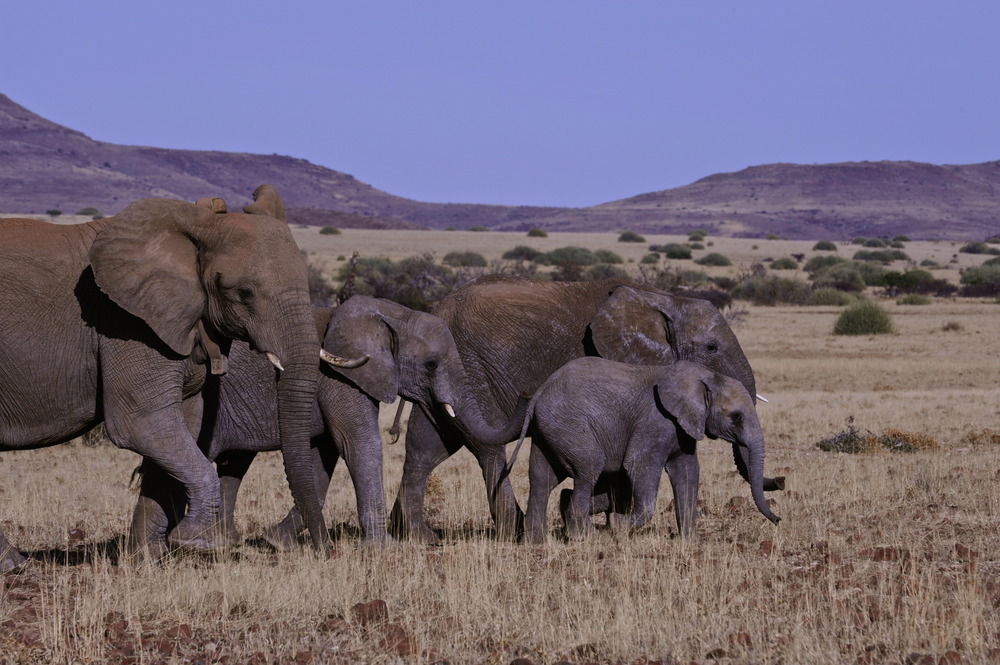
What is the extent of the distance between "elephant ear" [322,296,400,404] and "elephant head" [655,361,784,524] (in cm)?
192

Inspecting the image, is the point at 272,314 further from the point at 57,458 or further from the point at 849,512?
the point at 57,458

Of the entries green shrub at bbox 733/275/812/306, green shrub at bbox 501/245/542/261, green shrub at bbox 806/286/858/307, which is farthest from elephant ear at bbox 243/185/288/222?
green shrub at bbox 501/245/542/261

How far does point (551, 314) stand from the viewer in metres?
11.1

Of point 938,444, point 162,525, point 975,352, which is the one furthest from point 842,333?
point 162,525

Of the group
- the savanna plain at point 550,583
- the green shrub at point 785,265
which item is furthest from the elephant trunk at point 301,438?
the green shrub at point 785,265

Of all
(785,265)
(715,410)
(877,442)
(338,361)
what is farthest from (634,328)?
(785,265)

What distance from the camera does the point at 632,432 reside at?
9.85m

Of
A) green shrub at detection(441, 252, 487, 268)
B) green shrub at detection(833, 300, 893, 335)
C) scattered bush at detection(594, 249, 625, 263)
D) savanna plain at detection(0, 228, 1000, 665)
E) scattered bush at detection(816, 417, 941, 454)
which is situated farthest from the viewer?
scattered bush at detection(594, 249, 625, 263)

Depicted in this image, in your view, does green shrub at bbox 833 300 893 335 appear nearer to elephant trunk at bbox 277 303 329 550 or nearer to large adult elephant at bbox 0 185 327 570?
elephant trunk at bbox 277 303 329 550

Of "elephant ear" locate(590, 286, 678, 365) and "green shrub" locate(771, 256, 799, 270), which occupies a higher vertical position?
"elephant ear" locate(590, 286, 678, 365)

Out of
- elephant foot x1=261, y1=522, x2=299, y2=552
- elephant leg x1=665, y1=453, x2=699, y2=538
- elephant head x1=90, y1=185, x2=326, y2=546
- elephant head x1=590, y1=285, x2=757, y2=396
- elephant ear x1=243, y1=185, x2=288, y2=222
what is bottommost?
elephant foot x1=261, y1=522, x2=299, y2=552

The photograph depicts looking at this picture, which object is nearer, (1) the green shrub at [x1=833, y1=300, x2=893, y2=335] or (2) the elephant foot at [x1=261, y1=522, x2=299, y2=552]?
(2) the elephant foot at [x1=261, y1=522, x2=299, y2=552]

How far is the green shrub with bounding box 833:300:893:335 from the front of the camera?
109 ft

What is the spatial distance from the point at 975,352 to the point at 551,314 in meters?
19.9
